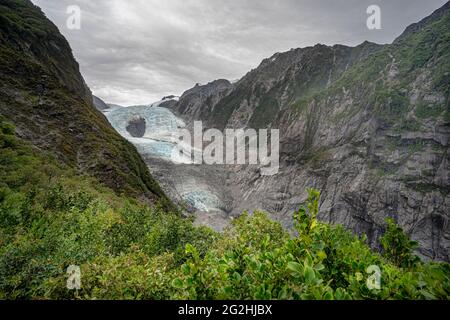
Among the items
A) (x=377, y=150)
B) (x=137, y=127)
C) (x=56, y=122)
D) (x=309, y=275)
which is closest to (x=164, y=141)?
(x=137, y=127)

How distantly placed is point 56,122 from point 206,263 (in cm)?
4871

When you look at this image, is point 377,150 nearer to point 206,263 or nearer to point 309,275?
point 206,263

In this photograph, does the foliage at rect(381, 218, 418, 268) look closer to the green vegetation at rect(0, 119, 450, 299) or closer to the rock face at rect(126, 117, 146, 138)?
the green vegetation at rect(0, 119, 450, 299)

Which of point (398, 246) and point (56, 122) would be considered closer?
point (398, 246)

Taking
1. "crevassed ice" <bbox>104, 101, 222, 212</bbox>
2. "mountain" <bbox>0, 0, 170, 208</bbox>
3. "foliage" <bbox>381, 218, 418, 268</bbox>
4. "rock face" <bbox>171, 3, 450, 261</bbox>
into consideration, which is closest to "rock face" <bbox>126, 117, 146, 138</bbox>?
"crevassed ice" <bbox>104, 101, 222, 212</bbox>

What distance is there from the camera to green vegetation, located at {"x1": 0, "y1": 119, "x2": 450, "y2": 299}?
381cm

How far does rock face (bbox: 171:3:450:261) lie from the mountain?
5142cm

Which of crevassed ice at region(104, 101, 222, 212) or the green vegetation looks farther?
crevassed ice at region(104, 101, 222, 212)

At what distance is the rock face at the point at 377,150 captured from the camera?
68.0 meters

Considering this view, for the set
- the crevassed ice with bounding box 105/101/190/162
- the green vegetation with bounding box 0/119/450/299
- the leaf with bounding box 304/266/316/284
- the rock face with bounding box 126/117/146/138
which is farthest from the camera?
the crevassed ice with bounding box 105/101/190/162

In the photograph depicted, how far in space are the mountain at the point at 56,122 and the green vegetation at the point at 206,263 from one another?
2505 centimetres

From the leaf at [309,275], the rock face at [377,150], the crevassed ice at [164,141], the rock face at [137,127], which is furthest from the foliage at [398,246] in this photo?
the rock face at [137,127]

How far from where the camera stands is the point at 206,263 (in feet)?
15.7
